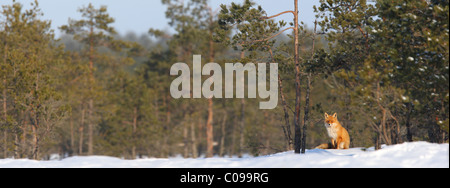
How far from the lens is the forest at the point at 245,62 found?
14.2 metres

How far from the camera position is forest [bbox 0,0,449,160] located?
46.4 feet

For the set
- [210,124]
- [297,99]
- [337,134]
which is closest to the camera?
[337,134]

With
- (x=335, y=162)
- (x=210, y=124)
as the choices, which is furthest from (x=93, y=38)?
(x=335, y=162)

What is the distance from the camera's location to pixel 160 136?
148 ft

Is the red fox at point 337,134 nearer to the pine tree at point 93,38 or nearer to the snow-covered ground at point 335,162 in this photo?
the snow-covered ground at point 335,162

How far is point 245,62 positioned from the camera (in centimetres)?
1942

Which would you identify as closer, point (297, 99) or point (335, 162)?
point (335, 162)

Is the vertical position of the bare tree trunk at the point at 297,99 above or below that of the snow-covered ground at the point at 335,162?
above

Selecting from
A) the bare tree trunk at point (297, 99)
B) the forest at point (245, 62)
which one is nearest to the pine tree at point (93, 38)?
the forest at point (245, 62)

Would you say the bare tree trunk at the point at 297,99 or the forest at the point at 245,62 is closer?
the forest at the point at 245,62

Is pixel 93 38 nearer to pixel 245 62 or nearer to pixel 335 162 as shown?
pixel 245 62

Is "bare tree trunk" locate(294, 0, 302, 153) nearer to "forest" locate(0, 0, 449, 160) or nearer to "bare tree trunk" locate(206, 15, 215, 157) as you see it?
"forest" locate(0, 0, 449, 160)

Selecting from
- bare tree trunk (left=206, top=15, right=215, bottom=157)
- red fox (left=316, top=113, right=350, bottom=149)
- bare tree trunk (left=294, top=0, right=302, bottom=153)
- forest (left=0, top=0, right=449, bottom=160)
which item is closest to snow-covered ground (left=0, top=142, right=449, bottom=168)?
forest (left=0, top=0, right=449, bottom=160)
